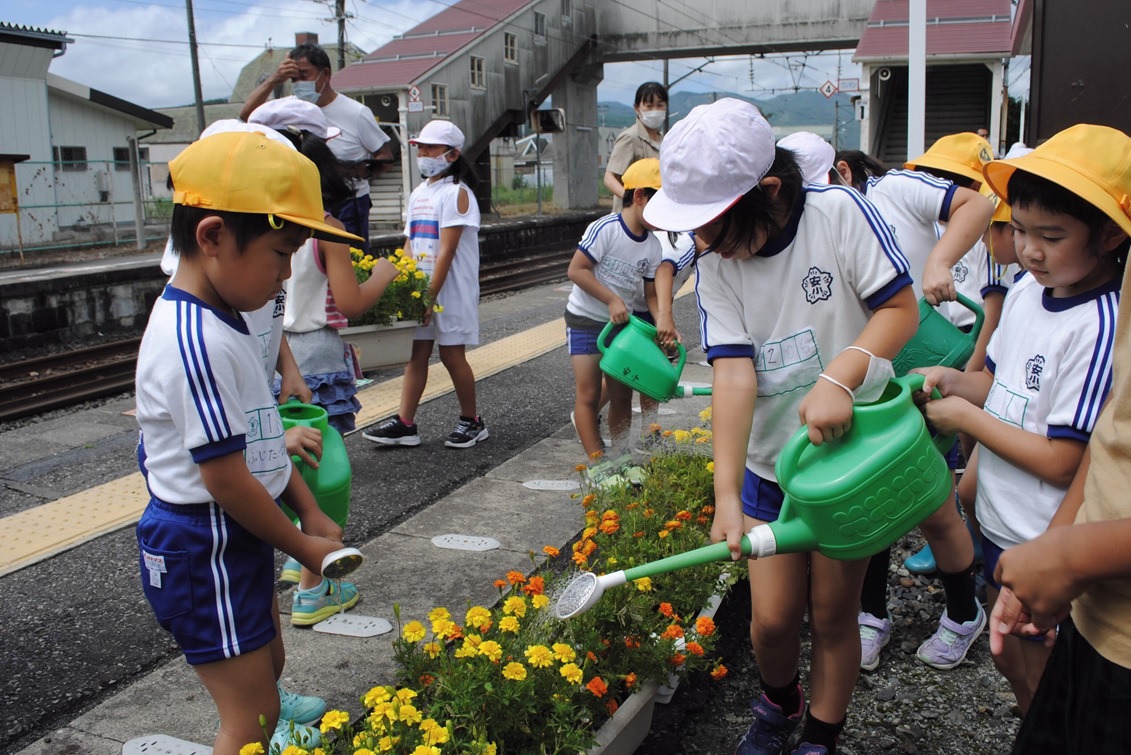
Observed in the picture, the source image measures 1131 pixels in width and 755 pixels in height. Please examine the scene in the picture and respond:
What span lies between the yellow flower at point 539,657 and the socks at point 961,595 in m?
1.44

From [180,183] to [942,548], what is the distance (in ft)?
7.31

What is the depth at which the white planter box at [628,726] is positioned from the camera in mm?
2281

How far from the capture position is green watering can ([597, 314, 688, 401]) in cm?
371

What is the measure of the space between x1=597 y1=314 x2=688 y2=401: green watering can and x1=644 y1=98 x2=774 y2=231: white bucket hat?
164 cm

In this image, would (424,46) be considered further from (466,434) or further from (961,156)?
(961,156)

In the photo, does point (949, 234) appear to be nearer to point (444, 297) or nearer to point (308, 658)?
point (308, 658)

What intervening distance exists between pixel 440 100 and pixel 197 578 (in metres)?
25.3

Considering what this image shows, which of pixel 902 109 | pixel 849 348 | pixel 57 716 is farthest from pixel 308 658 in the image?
pixel 902 109

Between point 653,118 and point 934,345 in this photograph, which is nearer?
point 934,345

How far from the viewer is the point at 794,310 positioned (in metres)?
2.23

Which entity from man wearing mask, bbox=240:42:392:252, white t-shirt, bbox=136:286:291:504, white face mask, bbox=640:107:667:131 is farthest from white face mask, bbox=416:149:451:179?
white t-shirt, bbox=136:286:291:504

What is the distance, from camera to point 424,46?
27.4 m

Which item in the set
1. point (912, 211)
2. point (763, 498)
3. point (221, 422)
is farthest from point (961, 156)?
point (221, 422)

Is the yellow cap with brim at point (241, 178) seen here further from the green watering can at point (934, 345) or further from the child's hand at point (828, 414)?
the green watering can at point (934, 345)
